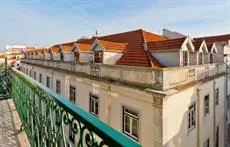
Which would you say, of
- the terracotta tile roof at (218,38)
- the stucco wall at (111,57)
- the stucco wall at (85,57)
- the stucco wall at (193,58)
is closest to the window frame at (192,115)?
the stucco wall at (193,58)

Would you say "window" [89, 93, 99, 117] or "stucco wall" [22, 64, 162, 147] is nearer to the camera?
"stucco wall" [22, 64, 162, 147]

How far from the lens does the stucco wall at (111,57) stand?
13.3 m

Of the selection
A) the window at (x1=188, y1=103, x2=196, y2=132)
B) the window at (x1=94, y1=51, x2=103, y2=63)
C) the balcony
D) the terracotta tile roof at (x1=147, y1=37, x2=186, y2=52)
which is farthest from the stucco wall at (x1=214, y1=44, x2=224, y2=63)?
the window at (x1=94, y1=51, x2=103, y2=63)

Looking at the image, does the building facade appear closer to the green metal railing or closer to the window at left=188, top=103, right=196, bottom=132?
the window at left=188, top=103, right=196, bottom=132

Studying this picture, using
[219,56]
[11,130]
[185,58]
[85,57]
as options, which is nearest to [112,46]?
[85,57]

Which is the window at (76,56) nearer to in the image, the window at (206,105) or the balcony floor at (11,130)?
the window at (206,105)

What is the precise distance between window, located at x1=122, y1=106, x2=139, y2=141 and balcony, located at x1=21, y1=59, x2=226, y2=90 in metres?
1.40

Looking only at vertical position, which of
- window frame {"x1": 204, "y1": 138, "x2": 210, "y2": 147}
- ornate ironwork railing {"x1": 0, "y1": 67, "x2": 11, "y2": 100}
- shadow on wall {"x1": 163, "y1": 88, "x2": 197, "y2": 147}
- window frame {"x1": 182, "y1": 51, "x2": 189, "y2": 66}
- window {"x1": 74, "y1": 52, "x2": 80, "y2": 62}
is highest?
window {"x1": 74, "y1": 52, "x2": 80, "y2": 62}

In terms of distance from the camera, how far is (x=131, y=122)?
9.37 m

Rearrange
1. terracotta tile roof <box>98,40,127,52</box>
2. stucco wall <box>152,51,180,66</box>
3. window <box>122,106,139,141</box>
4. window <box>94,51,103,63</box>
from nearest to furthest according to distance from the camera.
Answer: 1. window <box>122,106,139,141</box>
2. stucco wall <box>152,51,180,66</box>
3. window <box>94,51,103,63</box>
4. terracotta tile roof <box>98,40,127,52</box>

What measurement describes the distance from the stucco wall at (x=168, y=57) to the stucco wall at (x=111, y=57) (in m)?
2.79

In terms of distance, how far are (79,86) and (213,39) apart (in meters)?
18.9

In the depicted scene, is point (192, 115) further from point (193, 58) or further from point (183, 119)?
point (193, 58)

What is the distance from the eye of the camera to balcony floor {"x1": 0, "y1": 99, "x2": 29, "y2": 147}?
2.90 metres
